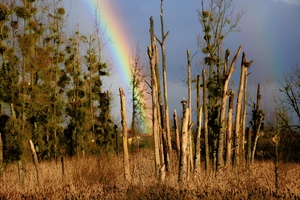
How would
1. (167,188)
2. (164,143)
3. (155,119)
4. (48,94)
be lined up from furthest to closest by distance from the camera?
Result: (48,94), (164,143), (155,119), (167,188)

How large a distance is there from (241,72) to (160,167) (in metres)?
4.59

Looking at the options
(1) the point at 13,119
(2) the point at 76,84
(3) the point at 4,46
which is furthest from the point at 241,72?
(2) the point at 76,84

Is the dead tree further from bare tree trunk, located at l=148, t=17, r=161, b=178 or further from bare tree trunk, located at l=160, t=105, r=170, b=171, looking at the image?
bare tree trunk, located at l=160, t=105, r=170, b=171

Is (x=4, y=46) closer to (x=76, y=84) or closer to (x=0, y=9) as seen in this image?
(x=0, y=9)

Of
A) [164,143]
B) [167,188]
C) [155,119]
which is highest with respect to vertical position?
[155,119]

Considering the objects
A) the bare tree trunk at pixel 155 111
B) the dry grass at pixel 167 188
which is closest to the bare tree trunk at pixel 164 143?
the dry grass at pixel 167 188

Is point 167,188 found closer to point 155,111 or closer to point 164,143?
point 155,111

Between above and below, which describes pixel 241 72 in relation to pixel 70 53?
below

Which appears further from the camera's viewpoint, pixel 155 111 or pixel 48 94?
pixel 48 94

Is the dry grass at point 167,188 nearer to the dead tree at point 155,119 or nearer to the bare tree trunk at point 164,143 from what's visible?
the dead tree at point 155,119

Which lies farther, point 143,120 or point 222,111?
point 143,120

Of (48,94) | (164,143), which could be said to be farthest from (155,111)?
(48,94)

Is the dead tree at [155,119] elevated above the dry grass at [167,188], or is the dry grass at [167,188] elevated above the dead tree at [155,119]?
the dead tree at [155,119]

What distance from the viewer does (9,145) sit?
21.0 metres
